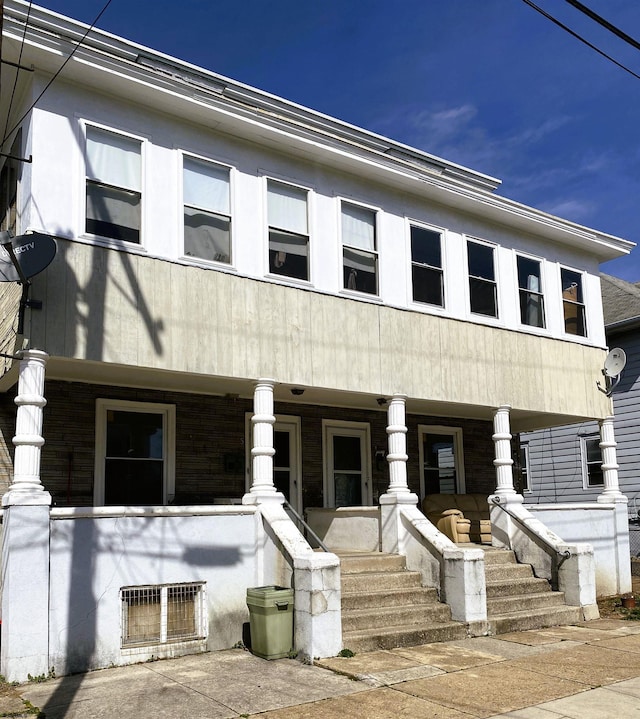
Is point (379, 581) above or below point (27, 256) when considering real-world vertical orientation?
below

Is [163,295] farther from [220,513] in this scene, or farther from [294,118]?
[294,118]

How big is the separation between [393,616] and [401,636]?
0.46m

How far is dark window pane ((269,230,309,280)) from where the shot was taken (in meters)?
11.7

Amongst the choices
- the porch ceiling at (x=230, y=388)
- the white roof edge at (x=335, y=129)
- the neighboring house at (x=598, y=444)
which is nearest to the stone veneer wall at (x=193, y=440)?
the porch ceiling at (x=230, y=388)

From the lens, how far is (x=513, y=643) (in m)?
10.3

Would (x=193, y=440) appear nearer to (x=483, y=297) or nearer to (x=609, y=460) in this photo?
(x=483, y=297)

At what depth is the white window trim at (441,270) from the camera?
43.2ft

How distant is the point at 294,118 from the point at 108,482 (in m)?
8.06

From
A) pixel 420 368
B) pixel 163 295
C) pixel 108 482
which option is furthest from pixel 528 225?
pixel 108 482

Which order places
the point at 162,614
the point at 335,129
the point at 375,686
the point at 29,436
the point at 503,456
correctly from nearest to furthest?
the point at 375,686
the point at 29,436
the point at 162,614
the point at 503,456
the point at 335,129

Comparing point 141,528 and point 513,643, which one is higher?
point 141,528

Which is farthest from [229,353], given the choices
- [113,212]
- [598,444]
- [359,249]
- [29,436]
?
[598,444]

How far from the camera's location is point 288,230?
11844 mm

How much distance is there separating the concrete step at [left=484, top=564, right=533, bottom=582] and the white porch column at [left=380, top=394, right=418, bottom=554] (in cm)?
160
